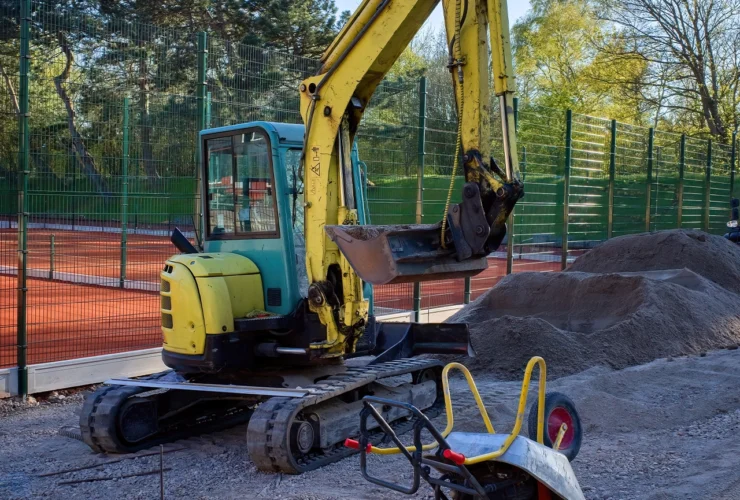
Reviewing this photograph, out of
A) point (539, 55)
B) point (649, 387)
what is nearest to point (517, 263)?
point (649, 387)

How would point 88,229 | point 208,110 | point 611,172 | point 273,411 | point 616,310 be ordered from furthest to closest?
point 611,172, point 616,310, point 88,229, point 208,110, point 273,411

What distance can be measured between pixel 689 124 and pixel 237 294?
3359 centimetres

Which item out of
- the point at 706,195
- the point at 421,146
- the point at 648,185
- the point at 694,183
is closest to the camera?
the point at 421,146

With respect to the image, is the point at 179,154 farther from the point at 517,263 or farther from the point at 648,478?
the point at 517,263

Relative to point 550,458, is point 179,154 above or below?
above

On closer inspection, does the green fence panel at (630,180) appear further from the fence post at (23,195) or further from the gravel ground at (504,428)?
the fence post at (23,195)

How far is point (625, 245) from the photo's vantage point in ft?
47.0

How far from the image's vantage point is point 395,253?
565 centimetres

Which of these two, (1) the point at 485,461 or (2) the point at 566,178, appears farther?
(2) the point at 566,178

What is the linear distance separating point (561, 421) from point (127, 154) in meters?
5.90

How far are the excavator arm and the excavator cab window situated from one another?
0.39m

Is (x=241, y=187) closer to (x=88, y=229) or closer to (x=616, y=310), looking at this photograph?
(x=88, y=229)

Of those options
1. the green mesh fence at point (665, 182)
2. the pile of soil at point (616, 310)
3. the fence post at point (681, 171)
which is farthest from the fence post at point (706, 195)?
the pile of soil at point (616, 310)

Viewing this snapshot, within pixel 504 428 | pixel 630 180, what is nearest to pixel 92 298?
pixel 504 428
